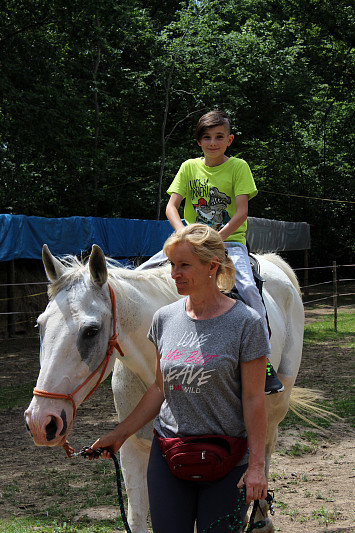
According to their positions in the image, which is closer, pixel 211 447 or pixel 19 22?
pixel 211 447

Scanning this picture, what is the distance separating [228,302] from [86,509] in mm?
2628

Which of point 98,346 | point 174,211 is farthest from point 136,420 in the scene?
point 174,211

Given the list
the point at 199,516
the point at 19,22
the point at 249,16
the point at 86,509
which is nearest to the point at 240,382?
the point at 199,516

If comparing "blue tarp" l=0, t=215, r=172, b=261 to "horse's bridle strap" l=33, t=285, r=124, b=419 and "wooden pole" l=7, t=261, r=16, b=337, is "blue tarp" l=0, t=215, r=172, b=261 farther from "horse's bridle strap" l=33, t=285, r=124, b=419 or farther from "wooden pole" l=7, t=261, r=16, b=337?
"horse's bridle strap" l=33, t=285, r=124, b=419

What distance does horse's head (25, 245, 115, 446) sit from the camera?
231 centimetres

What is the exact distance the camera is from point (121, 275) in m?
3.10

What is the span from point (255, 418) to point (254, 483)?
0.22 metres

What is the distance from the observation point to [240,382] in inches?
82.2

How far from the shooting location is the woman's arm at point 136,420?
2262 millimetres

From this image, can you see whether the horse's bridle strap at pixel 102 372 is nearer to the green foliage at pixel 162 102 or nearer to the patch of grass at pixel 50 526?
the patch of grass at pixel 50 526

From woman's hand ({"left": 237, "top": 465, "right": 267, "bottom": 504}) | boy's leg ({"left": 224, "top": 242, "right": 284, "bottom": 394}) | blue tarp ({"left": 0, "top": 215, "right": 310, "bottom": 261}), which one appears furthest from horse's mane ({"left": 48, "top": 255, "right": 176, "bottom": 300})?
blue tarp ({"left": 0, "top": 215, "right": 310, "bottom": 261})

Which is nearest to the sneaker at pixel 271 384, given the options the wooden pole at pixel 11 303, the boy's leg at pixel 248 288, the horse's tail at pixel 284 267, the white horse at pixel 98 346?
the boy's leg at pixel 248 288

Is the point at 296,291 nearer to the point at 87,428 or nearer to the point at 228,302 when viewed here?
the point at 228,302

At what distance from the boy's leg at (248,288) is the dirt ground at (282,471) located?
146 cm
